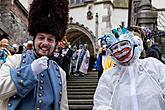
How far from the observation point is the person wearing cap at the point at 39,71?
9.25ft

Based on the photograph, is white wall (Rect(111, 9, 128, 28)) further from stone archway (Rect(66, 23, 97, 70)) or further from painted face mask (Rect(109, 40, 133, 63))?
painted face mask (Rect(109, 40, 133, 63))

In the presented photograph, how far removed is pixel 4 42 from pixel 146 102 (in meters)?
5.59

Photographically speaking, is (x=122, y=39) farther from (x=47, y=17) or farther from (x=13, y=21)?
(x=13, y=21)

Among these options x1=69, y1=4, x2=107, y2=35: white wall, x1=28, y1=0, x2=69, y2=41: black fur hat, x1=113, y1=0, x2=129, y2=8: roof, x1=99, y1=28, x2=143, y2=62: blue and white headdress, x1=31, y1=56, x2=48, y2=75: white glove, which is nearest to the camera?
x1=31, y1=56, x2=48, y2=75: white glove

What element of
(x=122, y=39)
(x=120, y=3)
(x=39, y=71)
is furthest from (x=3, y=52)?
(x=120, y=3)

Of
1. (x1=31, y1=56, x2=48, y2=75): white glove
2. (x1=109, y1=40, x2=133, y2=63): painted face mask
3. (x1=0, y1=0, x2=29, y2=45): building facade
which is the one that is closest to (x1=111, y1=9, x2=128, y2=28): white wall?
(x1=0, y1=0, x2=29, y2=45): building facade

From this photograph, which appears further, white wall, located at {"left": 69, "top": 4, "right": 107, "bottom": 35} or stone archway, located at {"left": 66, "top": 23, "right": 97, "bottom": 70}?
white wall, located at {"left": 69, "top": 4, "right": 107, "bottom": 35}

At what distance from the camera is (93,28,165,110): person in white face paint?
10.5 ft

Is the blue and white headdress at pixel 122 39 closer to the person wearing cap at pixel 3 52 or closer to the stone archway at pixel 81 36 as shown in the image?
the person wearing cap at pixel 3 52

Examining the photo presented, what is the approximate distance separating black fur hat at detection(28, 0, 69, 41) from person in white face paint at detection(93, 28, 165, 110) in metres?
0.57

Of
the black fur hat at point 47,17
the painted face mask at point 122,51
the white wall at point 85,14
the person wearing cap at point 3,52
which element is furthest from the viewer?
the white wall at point 85,14

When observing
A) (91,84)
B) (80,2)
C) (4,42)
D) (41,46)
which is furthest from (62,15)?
(80,2)

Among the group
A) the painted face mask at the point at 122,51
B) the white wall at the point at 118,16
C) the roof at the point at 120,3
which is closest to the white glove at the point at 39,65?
the painted face mask at the point at 122,51

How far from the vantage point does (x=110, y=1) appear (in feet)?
86.3
